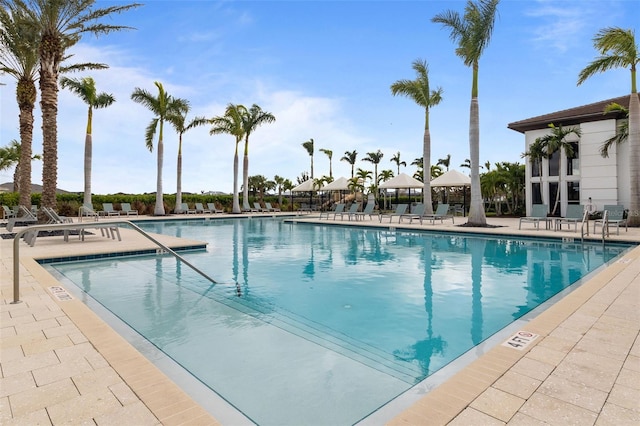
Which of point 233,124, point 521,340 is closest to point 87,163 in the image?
point 233,124

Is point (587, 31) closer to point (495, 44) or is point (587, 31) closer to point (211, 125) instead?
point (495, 44)

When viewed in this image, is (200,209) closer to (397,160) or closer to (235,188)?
(235,188)

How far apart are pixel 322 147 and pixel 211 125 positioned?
15.9m

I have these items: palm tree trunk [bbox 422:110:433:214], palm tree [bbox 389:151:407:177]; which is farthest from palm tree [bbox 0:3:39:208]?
palm tree [bbox 389:151:407:177]

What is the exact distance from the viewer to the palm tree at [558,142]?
2045cm

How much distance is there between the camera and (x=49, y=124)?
13.1 metres

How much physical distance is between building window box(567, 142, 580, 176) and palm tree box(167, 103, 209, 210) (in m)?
23.7

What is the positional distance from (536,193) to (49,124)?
24.0 metres

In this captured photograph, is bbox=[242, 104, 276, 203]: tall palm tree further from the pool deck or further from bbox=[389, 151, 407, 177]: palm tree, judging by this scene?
the pool deck

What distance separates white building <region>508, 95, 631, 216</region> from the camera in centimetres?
1973

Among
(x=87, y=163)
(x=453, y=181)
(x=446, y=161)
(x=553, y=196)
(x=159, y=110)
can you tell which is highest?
(x=159, y=110)

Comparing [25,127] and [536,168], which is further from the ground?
[25,127]

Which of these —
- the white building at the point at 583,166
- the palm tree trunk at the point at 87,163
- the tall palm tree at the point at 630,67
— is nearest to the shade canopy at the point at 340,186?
the white building at the point at 583,166

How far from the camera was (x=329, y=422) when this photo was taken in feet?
8.39
